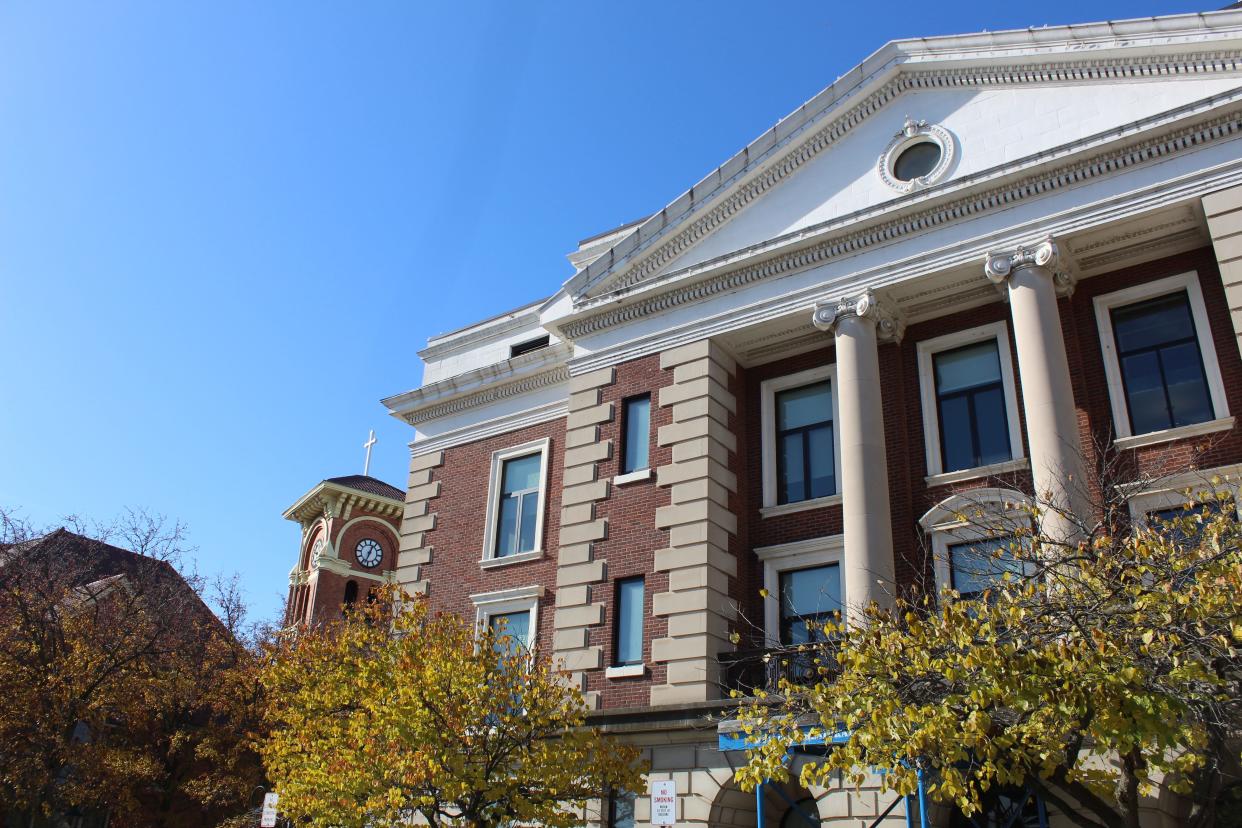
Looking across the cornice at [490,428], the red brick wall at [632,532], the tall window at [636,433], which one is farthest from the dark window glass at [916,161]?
the cornice at [490,428]

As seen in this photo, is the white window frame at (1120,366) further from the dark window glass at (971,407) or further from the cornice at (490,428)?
the cornice at (490,428)

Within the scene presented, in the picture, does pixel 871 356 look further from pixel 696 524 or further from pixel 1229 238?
pixel 1229 238

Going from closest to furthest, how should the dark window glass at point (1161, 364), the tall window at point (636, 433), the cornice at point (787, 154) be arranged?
the dark window glass at point (1161, 364) → the cornice at point (787, 154) → the tall window at point (636, 433)

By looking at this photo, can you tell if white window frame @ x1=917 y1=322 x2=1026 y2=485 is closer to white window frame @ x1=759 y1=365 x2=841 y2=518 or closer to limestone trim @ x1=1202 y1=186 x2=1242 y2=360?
white window frame @ x1=759 y1=365 x2=841 y2=518

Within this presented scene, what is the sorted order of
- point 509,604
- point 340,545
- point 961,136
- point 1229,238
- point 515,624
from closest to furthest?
point 1229,238 → point 961,136 → point 515,624 → point 509,604 → point 340,545

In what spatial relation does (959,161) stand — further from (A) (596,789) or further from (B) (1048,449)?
(A) (596,789)

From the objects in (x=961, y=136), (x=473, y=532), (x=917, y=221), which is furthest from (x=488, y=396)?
(x=961, y=136)

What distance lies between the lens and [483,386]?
27422 mm

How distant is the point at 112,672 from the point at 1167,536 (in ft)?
83.6

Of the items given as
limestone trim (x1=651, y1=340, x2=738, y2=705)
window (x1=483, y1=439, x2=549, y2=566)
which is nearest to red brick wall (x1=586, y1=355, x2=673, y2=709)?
limestone trim (x1=651, y1=340, x2=738, y2=705)

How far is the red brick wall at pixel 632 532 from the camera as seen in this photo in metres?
20.5

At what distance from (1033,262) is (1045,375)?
2.23 meters

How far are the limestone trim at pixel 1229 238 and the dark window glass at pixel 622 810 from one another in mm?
12732

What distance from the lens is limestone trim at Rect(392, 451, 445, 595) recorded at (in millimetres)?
26750
